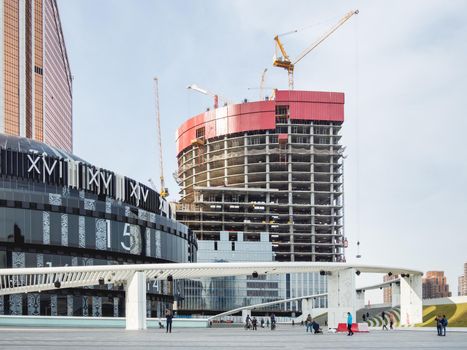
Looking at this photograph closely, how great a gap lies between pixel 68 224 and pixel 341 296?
42.7 m

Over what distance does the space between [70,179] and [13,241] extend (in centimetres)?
1174

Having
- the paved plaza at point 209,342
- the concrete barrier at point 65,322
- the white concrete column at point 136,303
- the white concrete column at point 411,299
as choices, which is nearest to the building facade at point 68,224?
the concrete barrier at point 65,322

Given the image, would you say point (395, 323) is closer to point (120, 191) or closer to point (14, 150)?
point (120, 191)

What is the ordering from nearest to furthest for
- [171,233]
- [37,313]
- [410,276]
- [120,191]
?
[410,276] → [37,313] → [120,191] → [171,233]

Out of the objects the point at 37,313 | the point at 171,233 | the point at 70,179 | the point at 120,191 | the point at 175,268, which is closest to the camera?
the point at 175,268

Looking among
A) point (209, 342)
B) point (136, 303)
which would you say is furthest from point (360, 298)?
→ point (209, 342)

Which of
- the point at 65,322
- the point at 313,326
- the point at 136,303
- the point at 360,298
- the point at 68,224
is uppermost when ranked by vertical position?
the point at 68,224

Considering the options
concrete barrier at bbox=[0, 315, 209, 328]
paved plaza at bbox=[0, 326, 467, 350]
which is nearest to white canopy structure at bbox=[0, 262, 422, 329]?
concrete barrier at bbox=[0, 315, 209, 328]

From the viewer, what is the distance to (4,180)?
95.6 meters

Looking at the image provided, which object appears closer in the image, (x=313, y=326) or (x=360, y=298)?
(x=313, y=326)

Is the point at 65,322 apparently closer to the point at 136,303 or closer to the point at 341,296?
the point at 136,303

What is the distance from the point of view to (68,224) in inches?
3900

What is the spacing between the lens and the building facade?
93938mm

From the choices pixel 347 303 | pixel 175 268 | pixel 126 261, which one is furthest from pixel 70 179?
pixel 347 303
